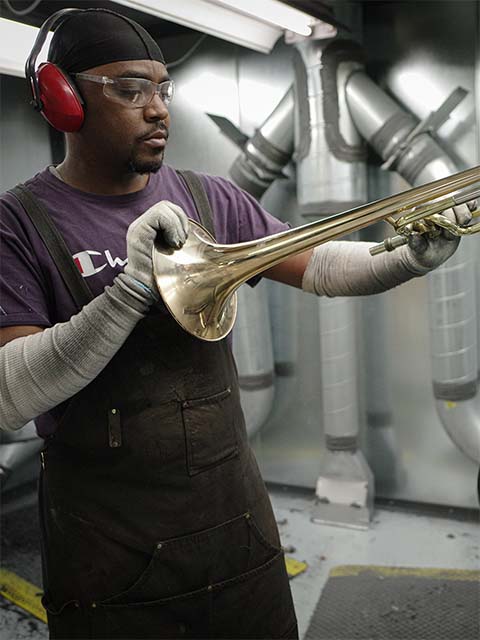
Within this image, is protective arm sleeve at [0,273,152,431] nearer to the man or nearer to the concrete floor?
the man

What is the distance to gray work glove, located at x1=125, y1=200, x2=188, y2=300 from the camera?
3.96ft

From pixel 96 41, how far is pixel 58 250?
40cm

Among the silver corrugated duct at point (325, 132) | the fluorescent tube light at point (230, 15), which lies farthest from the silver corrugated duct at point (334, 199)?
the fluorescent tube light at point (230, 15)

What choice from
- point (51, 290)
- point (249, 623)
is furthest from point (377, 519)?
point (51, 290)

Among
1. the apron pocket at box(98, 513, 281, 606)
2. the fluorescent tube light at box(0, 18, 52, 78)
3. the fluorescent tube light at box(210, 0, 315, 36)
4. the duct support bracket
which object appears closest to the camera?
the apron pocket at box(98, 513, 281, 606)

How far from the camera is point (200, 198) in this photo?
151cm

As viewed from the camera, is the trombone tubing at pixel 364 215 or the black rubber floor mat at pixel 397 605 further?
the black rubber floor mat at pixel 397 605

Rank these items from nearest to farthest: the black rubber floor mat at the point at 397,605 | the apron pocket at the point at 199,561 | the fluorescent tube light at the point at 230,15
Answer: the apron pocket at the point at 199,561 → the fluorescent tube light at the point at 230,15 → the black rubber floor mat at the point at 397,605

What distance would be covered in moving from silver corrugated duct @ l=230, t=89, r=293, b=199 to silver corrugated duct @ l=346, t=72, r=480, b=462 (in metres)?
0.26

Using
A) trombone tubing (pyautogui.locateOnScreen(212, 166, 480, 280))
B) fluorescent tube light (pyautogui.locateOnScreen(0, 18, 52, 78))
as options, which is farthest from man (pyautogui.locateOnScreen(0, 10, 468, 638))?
fluorescent tube light (pyautogui.locateOnScreen(0, 18, 52, 78))

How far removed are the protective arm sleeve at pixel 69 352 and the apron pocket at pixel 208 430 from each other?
27 cm

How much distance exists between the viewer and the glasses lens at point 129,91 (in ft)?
4.39

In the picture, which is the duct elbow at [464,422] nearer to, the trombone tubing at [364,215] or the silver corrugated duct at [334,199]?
the silver corrugated duct at [334,199]

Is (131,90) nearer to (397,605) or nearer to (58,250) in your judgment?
(58,250)
